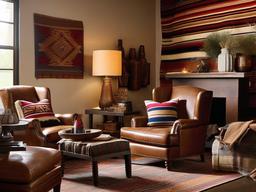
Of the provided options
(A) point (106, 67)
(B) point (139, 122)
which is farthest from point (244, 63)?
(A) point (106, 67)

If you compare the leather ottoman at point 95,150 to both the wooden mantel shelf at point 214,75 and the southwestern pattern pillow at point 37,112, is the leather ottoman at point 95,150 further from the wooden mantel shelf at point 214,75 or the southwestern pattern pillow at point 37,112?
the wooden mantel shelf at point 214,75

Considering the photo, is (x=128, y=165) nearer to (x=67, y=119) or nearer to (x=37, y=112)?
(x=67, y=119)

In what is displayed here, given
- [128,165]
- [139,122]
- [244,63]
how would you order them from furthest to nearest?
[244,63] → [139,122] → [128,165]

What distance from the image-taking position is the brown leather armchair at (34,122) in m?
3.96

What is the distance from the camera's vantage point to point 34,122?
392cm

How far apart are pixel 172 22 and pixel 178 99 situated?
2.02m

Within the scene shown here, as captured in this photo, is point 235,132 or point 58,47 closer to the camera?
point 235,132

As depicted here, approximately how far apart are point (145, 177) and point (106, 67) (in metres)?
2.04

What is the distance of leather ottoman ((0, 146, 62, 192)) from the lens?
2.42 meters

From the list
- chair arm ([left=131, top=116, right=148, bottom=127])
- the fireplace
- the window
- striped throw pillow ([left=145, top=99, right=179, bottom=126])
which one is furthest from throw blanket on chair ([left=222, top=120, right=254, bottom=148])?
the window

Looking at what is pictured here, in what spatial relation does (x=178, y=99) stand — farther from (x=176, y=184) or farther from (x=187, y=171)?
(x=176, y=184)

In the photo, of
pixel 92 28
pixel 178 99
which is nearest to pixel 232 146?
pixel 178 99

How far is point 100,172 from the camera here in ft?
13.0

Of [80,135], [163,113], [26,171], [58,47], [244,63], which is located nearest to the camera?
[26,171]
